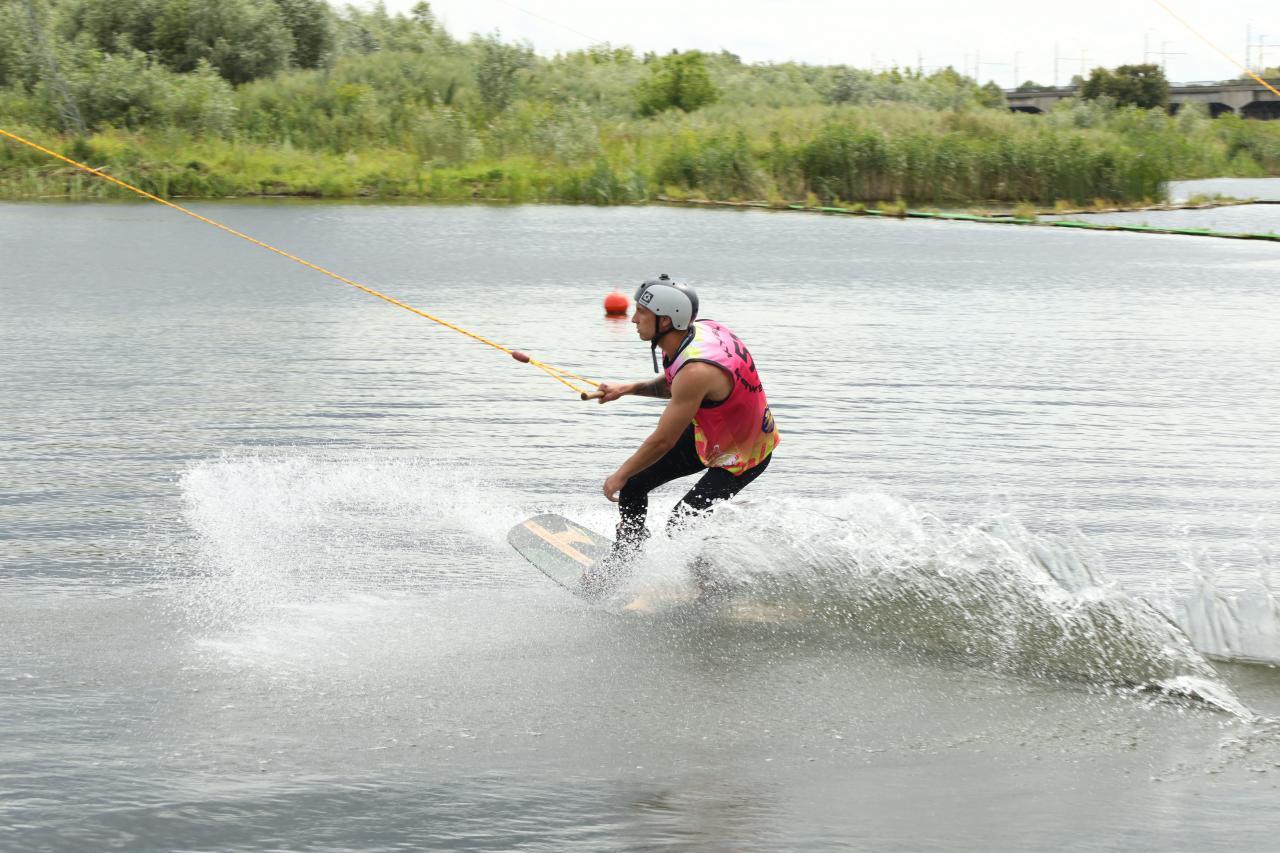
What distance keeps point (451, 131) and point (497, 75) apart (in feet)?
23.5

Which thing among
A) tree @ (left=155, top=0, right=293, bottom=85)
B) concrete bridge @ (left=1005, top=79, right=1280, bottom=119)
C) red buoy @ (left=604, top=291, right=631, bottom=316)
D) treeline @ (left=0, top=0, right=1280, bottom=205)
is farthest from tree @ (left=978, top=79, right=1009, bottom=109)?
red buoy @ (left=604, top=291, right=631, bottom=316)

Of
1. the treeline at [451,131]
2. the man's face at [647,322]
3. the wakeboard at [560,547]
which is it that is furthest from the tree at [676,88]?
the man's face at [647,322]

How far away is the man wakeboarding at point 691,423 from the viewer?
6172 mm

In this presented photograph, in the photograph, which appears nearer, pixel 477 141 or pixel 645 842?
pixel 645 842

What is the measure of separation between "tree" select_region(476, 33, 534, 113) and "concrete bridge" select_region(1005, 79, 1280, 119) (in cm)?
4826

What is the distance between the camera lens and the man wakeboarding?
20.2 ft

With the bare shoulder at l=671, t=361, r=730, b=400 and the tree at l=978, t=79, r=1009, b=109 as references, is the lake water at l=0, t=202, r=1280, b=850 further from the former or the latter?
the tree at l=978, t=79, r=1009, b=109

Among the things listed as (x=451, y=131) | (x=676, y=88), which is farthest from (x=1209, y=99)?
(x=451, y=131)

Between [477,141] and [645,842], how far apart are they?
144 ft

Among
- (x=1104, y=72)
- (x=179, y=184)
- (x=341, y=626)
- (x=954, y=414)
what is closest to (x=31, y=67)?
(x=179, y=184)

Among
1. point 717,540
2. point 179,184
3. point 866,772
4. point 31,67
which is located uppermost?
point 31,67

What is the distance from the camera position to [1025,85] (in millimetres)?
96438

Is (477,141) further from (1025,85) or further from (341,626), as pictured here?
(1025,85)

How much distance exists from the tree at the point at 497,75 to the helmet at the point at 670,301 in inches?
1857
